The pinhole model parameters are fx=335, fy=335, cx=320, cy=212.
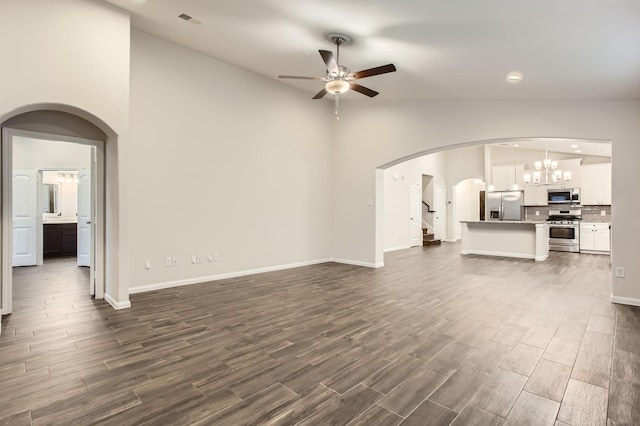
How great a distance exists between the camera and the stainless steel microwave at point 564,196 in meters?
10.1

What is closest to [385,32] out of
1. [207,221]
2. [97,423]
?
[207,221]

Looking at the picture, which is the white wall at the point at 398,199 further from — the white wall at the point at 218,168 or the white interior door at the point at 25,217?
the white interior door at the point at 25,217

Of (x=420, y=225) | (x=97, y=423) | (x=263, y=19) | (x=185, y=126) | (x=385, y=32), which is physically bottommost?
(x=97, y=423)

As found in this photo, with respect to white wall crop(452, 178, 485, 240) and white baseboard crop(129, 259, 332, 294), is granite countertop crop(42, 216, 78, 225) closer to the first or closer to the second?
white baseboard crop(129, 259, 332, 294)

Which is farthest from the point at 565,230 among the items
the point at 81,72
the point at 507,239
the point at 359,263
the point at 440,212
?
the point at 81,72

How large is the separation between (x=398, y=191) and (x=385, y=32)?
23.5 feet

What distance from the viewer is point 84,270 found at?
21.1ft

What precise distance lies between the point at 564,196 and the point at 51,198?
14.4m

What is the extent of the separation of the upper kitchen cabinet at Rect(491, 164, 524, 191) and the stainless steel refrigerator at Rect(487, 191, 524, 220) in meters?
0.22

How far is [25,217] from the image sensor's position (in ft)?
22.8

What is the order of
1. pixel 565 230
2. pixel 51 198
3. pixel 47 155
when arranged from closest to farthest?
pixel 47 155 < pixel 51 198 < pixel 565 230

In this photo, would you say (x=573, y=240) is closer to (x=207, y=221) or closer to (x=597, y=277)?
(x=597, y=277)

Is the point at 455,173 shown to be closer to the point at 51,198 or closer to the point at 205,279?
the point at 205,279

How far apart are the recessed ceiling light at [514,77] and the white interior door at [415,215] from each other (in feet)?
22.4
